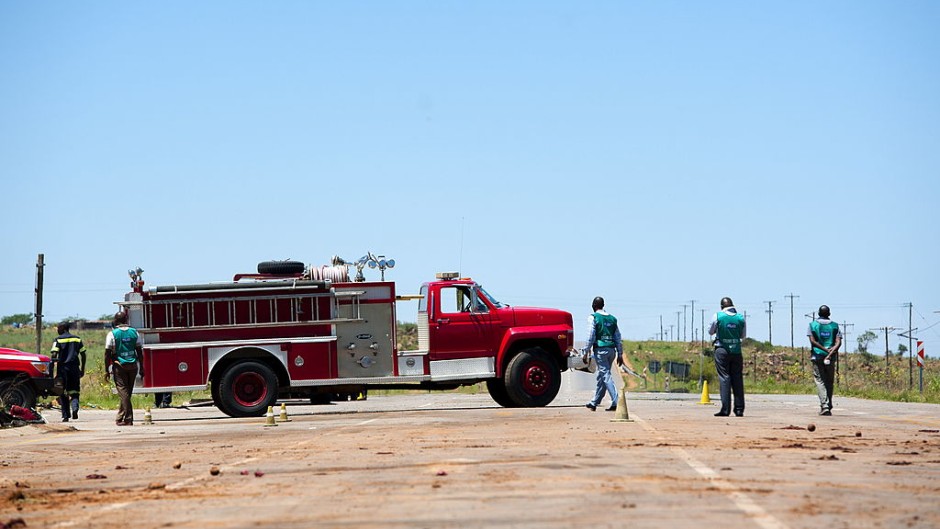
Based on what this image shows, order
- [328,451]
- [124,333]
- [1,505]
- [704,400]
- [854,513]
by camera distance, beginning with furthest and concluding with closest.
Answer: [704,400] < [124,333] < [328,451] < [1,505] < [854,513]

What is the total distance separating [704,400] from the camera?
3053 centimetres

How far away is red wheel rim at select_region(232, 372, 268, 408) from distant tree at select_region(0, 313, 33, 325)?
134690 mm

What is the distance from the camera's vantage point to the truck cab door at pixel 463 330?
2625 centimetres

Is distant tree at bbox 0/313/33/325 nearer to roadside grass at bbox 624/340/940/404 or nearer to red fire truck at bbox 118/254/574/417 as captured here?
roadside grass at bbox 624/340/940/404

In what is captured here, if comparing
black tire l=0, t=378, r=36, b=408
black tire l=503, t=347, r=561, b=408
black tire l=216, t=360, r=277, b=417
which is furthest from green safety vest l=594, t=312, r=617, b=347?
black tire l=0, t=378, r=36, b=408

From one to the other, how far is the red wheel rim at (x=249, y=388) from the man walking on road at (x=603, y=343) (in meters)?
6.11

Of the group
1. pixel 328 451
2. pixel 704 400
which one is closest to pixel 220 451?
pixel 328 451

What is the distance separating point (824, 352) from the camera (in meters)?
23.2

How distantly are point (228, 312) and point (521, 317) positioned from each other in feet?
18.1

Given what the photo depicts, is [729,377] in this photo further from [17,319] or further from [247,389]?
[17,319]

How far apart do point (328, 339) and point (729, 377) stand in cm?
749

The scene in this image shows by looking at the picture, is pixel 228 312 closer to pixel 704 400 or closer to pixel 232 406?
pixel 232 406

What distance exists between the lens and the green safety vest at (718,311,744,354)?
22734 mm

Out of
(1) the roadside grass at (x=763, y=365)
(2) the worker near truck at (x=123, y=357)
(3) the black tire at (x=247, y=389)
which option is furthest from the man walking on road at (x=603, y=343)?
A: (1) the roadside grass at (x=763, y=365)
